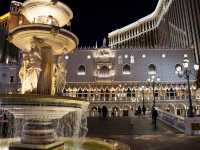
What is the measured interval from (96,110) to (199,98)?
17.9m

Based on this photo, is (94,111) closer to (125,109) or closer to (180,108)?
(125,109)

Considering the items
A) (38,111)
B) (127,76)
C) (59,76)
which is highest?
(127,76)

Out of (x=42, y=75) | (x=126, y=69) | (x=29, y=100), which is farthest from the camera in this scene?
(x=126, y=69)

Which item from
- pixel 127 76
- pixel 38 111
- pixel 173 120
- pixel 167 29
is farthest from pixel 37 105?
pixel 167 29

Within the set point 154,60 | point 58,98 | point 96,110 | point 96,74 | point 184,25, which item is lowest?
point 96,110

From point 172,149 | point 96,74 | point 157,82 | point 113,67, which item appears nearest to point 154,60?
point 157,82

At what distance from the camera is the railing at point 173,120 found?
14.4 meters

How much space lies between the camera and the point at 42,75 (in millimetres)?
6914

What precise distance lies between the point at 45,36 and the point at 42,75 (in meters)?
1.20

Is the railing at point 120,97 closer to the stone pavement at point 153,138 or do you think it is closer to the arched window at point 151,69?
the arched window at point 151,69

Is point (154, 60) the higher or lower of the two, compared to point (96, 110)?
higher

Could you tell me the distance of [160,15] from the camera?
69.4 metres

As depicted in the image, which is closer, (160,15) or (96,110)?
(96,110)

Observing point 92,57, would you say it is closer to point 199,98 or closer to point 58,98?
point 199,98
